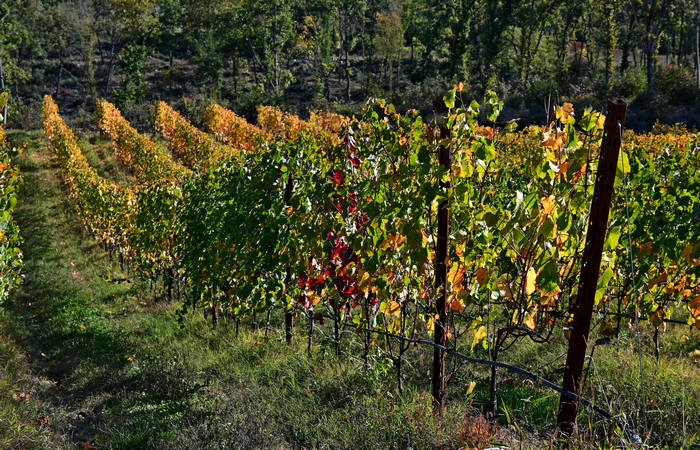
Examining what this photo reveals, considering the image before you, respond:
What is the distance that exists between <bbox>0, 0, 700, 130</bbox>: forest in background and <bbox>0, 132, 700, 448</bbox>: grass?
70.3ft

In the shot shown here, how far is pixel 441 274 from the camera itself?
3.20 m

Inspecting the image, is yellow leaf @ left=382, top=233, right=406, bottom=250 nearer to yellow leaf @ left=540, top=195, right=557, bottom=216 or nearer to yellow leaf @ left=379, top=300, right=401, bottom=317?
yellow leaf @ left=379, top=300, right=401, bottom=317

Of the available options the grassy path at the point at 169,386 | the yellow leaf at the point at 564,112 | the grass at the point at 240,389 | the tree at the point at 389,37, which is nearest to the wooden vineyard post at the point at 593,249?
the grass at the point at 240,389

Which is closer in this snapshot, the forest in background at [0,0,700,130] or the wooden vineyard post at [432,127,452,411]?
the wooden vineyard post at [432,127,452,411]

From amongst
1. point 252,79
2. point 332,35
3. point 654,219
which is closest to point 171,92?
point 252,79

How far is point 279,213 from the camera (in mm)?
5055

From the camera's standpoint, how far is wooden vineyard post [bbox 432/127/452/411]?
3.03 m

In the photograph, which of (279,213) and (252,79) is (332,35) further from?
(279,213)

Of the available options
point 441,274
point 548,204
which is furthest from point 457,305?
point 548,204

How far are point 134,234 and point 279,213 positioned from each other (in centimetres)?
588

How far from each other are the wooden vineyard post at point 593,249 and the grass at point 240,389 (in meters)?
0.14

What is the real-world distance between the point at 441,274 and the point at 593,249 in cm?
124

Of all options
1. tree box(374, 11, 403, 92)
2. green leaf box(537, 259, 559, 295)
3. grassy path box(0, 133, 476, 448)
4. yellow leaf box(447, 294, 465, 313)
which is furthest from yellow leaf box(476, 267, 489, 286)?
tree box(374, 11, 403, 92)

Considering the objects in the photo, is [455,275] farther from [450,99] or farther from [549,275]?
[450,99]
